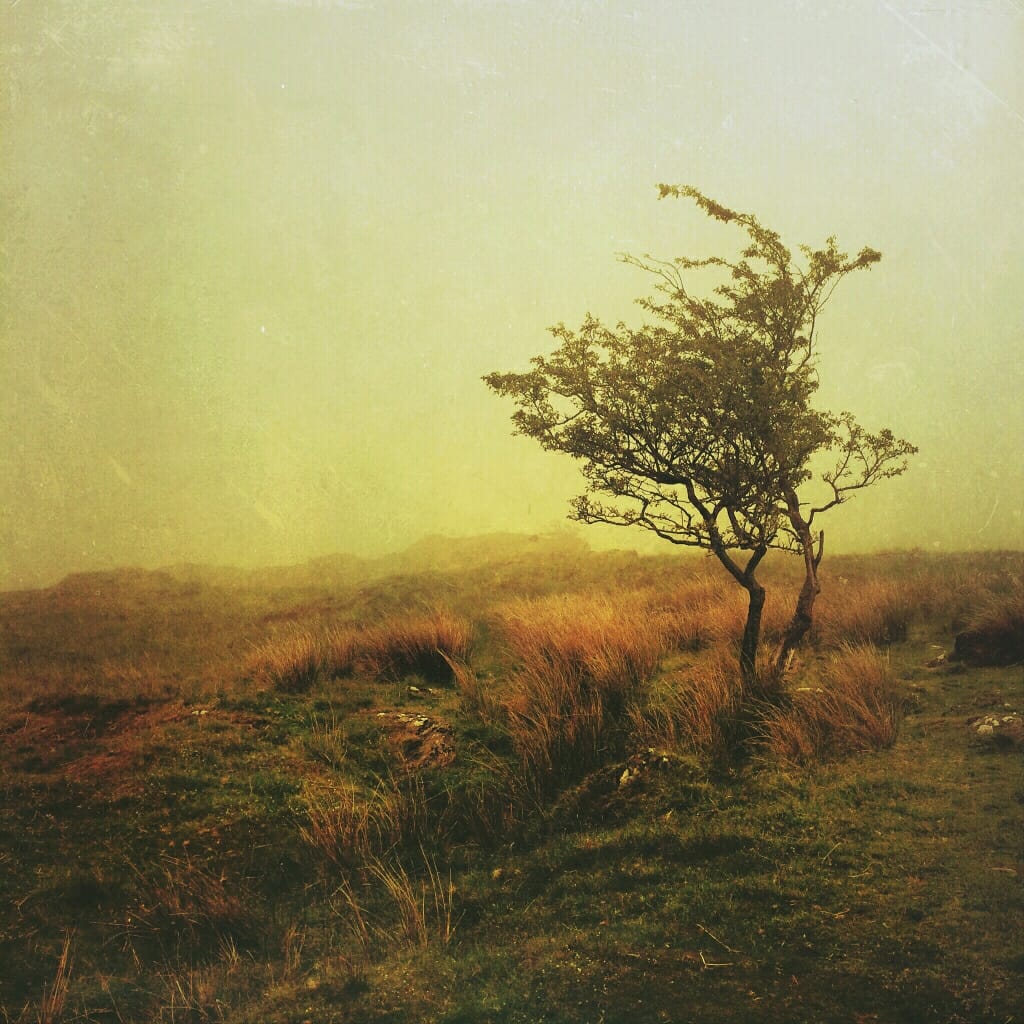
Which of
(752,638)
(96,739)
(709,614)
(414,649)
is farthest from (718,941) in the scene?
(96,739)

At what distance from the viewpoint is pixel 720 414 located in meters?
6.09

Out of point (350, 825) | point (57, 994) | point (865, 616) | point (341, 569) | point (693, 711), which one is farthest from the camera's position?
point (341, 569)

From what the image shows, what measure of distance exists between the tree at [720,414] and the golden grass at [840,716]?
38 cm

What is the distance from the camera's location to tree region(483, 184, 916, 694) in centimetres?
612

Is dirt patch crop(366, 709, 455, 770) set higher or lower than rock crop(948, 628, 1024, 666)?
lower

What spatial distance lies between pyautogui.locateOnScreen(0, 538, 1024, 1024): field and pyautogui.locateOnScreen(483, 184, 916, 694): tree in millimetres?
1109

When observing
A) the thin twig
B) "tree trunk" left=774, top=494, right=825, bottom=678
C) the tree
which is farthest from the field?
the tree

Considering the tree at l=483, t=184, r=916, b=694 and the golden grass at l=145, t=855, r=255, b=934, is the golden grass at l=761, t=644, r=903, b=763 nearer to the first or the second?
the tree at l=483, t=184, r=916, b=694

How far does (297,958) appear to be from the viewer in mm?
4168

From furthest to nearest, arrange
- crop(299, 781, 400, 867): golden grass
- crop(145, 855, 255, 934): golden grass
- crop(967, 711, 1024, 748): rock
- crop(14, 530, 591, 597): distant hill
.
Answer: crop(14, 530, 591, 597): distant hill → crop(967, 711, 1024, 748): rock → crop(299, 781, 400, 867): golden grass → crop(145, 855, 255, 934): golden grass

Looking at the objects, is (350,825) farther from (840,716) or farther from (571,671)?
(840,716)

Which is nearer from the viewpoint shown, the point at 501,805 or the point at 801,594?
the point at 501,805

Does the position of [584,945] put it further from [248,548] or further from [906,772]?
[248,548]

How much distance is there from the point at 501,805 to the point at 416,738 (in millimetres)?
1174
